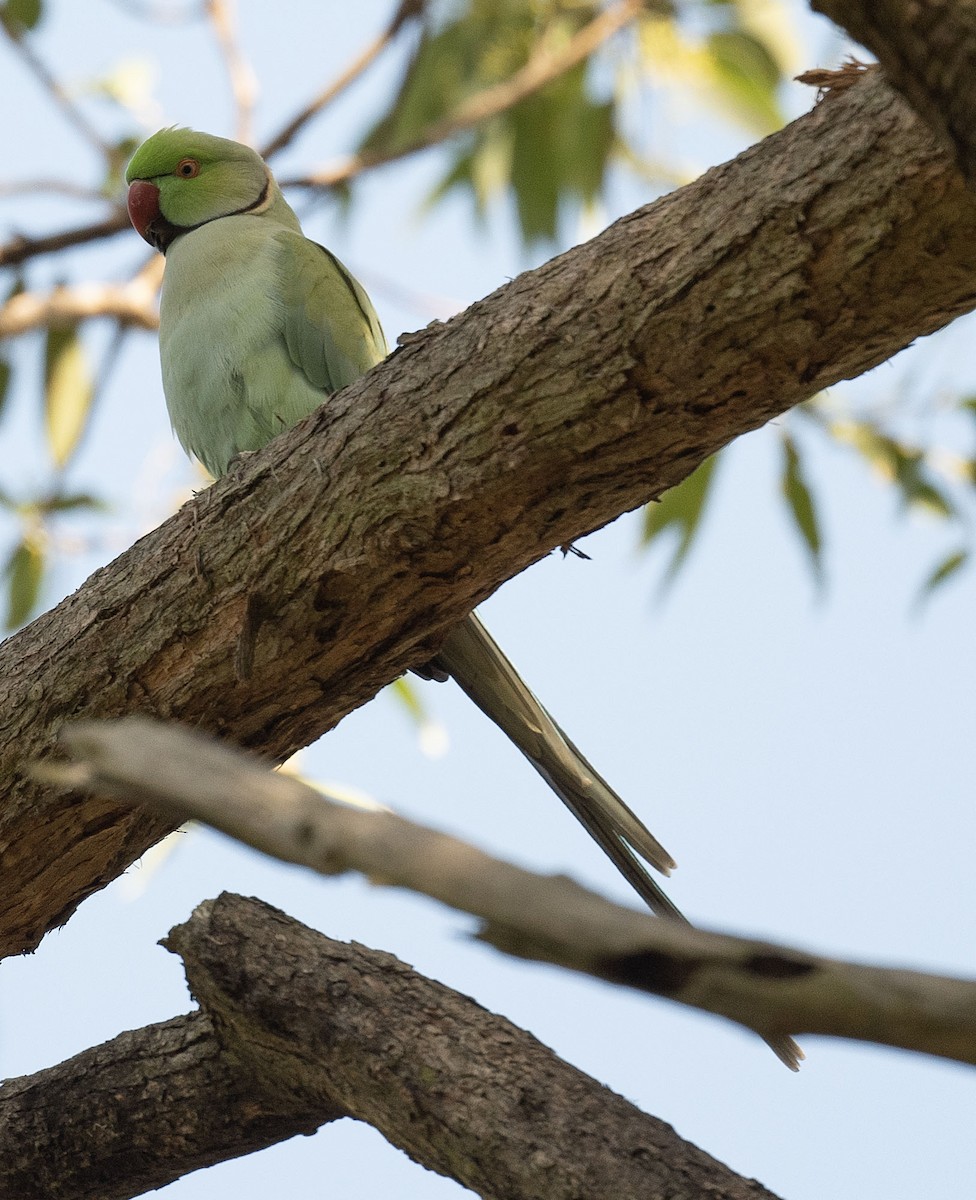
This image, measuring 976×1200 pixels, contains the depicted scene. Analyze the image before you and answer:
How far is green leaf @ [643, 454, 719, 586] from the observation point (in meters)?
4.63

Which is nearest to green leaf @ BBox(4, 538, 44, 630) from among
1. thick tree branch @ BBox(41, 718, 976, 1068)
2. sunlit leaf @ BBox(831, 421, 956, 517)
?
sunlit leaf @ BBox(831, 421, 956, 517)

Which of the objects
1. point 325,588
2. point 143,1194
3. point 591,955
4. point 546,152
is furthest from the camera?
point 546,152

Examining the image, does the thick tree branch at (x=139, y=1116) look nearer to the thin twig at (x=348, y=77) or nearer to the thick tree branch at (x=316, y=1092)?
the thick tree branch at (x=316, y=1092)

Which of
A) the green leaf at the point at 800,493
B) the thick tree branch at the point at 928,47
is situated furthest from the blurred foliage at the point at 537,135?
the thick tree branch at the point at 928,47

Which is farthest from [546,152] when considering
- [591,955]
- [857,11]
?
[591,955]

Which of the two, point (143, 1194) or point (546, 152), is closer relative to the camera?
point (143, 1194)

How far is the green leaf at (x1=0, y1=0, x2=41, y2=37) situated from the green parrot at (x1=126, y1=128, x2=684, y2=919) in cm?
158

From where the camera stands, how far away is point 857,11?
3.69ft

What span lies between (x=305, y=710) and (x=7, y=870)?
61 centimetres

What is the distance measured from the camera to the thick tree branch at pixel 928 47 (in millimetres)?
1117

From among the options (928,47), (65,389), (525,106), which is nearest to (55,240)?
(65,389)

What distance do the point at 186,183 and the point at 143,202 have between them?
14 cm

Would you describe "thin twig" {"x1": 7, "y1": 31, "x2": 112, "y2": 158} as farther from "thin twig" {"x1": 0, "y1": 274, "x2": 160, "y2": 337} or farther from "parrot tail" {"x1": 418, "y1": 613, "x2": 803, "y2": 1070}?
"parrot tail" {"x1": 418, "y1": 613, "x2": 803, "y2": 1070}

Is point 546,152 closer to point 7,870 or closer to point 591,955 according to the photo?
point 7,870
